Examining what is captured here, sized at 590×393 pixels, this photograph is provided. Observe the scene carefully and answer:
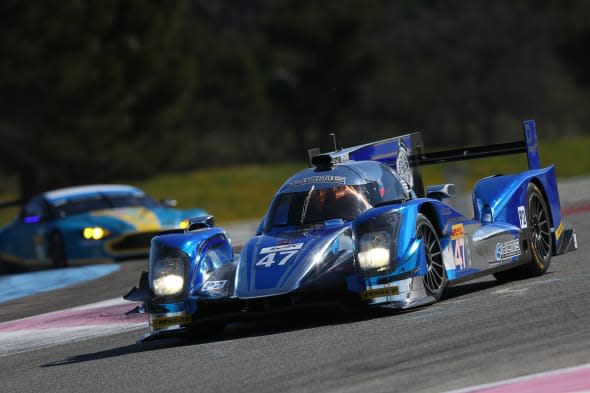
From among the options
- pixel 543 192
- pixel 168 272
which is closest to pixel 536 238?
pixel 543 192

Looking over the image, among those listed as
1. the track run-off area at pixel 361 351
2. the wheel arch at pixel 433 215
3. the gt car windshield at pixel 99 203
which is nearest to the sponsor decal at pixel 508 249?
the track run-off area at pixel 361 351

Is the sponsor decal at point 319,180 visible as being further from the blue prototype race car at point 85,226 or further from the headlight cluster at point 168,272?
the blue prototype race car at point 85,226

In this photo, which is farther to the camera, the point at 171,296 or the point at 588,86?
the point at 588,86

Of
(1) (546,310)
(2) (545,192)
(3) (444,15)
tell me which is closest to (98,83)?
(2) (545,192)

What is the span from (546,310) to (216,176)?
29.8 meters

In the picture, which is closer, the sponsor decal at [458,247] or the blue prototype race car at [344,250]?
the blue prototype race car at [344,250]

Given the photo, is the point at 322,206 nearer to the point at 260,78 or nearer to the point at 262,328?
the point at 262,328

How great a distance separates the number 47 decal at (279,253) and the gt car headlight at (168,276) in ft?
1.92

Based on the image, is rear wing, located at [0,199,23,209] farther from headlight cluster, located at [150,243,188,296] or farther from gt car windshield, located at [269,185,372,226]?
headlight cluster, located at [150,243,188,296]

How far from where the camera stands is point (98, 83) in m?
34.5

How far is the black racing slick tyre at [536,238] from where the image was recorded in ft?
31.9

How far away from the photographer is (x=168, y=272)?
8.22 metres

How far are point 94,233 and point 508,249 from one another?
10076 millimetres

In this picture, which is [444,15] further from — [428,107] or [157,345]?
[157,345]
